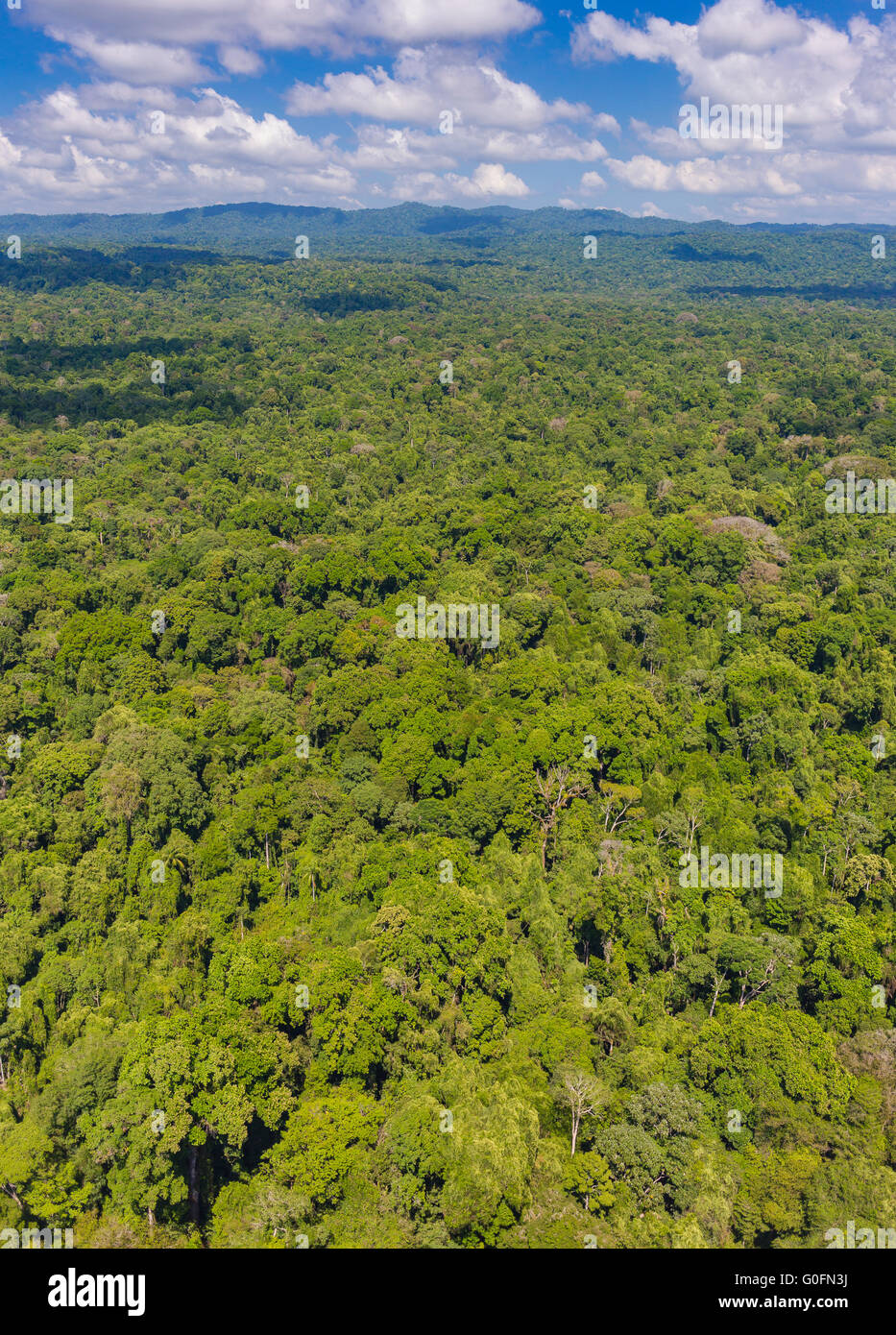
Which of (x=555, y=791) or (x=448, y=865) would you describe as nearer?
(x=448, y=865)

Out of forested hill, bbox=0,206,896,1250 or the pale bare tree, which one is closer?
forested hill, bbox=0,206,896,1250

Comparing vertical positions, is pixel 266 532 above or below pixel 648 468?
below

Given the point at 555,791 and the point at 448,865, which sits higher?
the point at 555,791

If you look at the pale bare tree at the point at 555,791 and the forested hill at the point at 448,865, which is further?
the pale bare tree at the point at 555,791

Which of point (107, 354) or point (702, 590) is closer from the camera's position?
point (702, 590)

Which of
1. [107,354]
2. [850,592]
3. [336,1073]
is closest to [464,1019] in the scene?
[336,1073]
